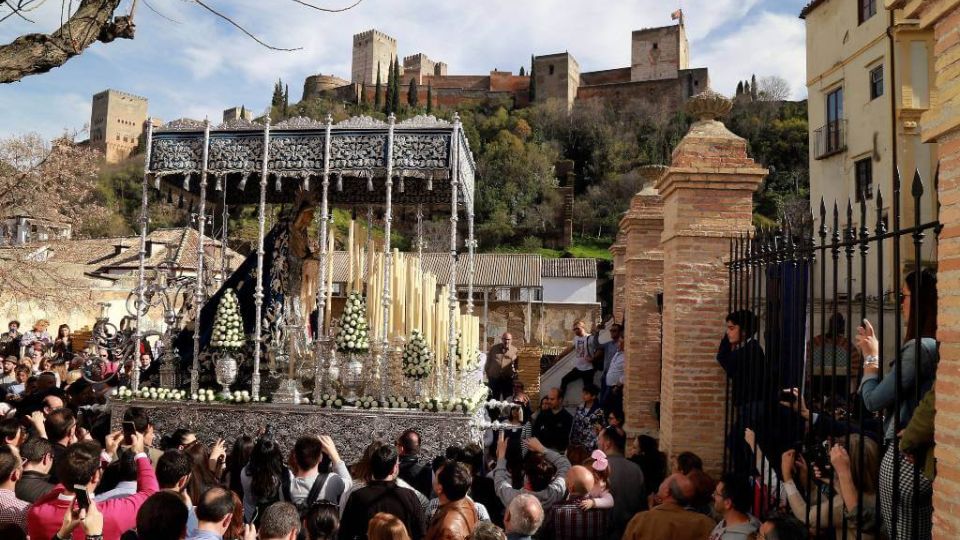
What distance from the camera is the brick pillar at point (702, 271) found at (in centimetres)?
661

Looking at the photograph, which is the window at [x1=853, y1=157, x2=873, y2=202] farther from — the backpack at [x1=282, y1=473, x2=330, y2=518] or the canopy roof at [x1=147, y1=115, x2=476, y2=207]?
the backpack at [x1=282, y1=473, x2=330, y2=518]

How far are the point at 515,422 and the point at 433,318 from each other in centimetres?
169

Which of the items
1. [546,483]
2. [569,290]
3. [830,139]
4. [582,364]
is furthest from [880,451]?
[569,290]

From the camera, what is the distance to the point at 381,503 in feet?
14.3

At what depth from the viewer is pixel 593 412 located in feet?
33.2

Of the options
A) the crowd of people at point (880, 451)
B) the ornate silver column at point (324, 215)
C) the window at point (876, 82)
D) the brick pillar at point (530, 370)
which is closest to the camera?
the crowd of people at point (880, 451)

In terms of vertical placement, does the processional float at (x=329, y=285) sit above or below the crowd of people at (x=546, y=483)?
above

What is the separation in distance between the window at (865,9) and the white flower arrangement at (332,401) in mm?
18865

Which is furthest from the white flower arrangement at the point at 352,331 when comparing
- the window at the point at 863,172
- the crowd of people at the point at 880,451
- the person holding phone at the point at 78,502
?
the window at the point at 863,172

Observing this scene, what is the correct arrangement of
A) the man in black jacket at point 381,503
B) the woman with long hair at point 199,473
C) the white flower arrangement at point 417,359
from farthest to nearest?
the white flower arrangement at point 417,359 < the woman with long hair at point 199,473 < the man in black jacket at point 381,503

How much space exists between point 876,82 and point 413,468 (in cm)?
1965

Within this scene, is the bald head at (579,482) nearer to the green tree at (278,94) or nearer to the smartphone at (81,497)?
the smartphone at (81,497)

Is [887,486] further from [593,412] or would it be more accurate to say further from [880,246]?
[593,412]

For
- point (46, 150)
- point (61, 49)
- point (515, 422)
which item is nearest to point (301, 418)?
point (515, 422)
